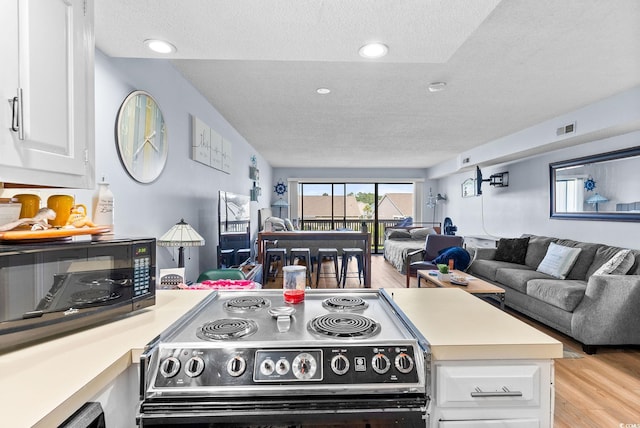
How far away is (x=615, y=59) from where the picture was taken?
2.55 metres

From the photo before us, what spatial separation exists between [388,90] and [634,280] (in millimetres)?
2711

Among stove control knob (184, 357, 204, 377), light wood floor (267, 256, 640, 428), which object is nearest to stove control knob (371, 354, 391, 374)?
stove control knob (184, 357, 204, 377)

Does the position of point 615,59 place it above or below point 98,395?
above

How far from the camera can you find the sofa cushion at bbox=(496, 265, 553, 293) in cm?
372

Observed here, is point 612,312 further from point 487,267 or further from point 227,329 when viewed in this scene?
point 227,329

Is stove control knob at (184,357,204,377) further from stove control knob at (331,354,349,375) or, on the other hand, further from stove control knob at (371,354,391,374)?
stove control knob at (371,354,391,374)

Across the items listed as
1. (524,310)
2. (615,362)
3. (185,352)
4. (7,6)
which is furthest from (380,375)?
(524,310)

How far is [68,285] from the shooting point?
1030 millimetres

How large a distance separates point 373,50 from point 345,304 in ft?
4.31

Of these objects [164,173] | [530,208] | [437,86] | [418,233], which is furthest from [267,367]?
[418,233]

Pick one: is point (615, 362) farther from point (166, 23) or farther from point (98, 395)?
point (166, 23)

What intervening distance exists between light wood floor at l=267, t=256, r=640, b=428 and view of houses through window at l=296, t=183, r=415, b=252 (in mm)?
6428

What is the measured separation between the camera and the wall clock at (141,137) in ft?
6.54

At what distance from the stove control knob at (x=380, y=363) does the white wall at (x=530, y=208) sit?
4039 millimetres
